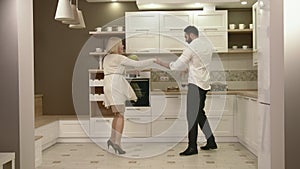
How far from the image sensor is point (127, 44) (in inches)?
286

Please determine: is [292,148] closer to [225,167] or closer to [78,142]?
[225,167]

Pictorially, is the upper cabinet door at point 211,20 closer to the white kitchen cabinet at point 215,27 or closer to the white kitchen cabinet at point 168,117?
the white kitchen cabinet at point 215,27

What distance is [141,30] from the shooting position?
7223 mm

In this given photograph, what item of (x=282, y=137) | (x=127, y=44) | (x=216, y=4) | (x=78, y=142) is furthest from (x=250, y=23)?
(x=282, y=137)

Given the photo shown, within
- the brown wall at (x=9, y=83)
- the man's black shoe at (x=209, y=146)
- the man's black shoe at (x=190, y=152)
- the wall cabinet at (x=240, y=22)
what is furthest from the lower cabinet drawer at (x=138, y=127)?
the brown wall at (x=9, y=83)

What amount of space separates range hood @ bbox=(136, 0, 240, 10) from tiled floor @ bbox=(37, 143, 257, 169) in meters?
2.29

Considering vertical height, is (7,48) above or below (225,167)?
above

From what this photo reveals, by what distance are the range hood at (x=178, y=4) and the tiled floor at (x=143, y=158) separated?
229 cm

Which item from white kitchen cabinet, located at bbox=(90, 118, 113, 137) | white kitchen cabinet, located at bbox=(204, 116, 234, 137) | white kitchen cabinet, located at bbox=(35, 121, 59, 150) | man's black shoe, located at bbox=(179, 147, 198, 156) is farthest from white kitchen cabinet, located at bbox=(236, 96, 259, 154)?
white kitchen cabinet, located at bbox=(35, 121, 59, 150)

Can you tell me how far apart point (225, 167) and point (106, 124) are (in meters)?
2.57

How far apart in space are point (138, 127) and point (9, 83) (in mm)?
3961

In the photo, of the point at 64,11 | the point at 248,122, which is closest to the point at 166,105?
the point at 248,122

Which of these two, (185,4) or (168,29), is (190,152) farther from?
(185,4)

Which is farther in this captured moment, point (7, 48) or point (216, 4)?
point (216, 4)
